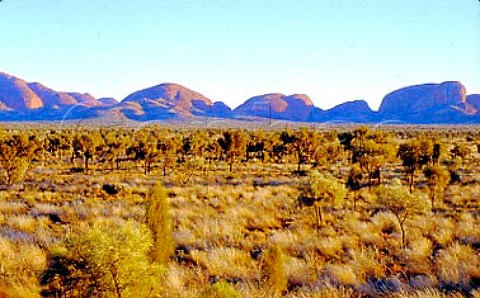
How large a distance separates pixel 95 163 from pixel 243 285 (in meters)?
41.7

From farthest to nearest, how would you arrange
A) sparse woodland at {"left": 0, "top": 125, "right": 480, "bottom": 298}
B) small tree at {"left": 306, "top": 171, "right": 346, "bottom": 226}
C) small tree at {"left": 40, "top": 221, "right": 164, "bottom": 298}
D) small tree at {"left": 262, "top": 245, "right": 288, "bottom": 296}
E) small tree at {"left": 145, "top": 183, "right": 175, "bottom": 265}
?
small tree at {"left": 306, "top": 171, "right": 346, "bottom": 226} → small tree at {"left": 145, "top": 183, "right": 175, "bottom": 265} → small tree at {"left": 262, "top": 245, "right": 288, "bottom": 296} → sparse woodland at {"left": 0, "top": 125, "right": 480, "bottom": 298} → small tree at {"left": 40, "top": 221, "right": 164, "bottom": 298}

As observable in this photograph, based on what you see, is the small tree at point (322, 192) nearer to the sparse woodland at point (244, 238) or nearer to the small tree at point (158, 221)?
the sparse woodland at point (244, 238)

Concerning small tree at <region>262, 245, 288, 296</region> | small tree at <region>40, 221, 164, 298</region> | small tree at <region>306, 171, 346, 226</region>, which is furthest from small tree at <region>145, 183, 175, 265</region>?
small tree at <region>306, 171, 346, 226</region>

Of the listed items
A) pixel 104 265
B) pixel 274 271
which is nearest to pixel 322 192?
pixel 274 271

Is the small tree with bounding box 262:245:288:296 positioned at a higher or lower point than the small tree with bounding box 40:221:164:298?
lower

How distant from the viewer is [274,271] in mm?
8867

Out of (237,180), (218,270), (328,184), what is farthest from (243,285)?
(237,180)

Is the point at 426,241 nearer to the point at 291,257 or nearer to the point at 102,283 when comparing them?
the point at 291,257

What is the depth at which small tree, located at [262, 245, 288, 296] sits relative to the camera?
8633 mm

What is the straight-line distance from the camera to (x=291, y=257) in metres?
12.1

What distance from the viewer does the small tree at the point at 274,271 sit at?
340 inches

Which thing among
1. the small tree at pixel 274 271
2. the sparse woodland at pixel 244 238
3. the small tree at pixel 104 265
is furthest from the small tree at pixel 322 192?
the small tree at pixel 104 265

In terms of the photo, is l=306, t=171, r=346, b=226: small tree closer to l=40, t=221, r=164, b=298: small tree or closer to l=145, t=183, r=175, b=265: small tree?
l=145, t=183, r=175, b=265: small tree

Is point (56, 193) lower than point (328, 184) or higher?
lower
